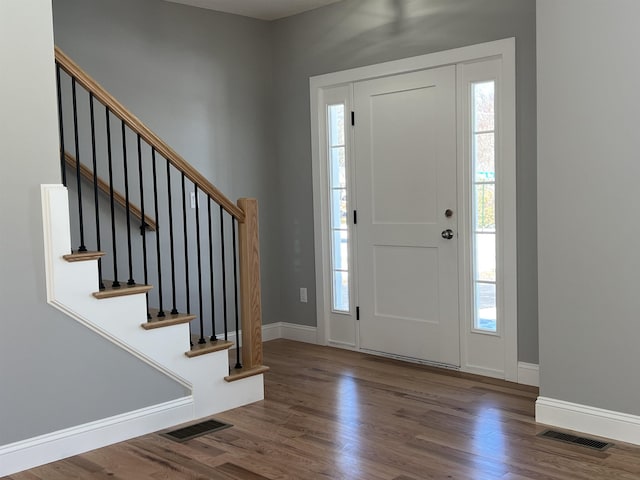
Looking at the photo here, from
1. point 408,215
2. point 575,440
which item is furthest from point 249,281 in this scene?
point 575,440

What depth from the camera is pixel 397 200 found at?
4.82 m

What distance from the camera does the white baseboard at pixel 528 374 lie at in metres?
4.15

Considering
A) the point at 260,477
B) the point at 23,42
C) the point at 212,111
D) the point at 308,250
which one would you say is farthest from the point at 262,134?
the point at 260,477

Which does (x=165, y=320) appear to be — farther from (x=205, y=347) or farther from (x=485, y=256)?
(x=485, y=256)

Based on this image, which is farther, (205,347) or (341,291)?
(341,291)

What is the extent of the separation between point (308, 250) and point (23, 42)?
2857 millimetres

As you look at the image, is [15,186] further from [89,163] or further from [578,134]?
[578,134]

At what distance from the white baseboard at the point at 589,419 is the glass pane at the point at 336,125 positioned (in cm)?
247

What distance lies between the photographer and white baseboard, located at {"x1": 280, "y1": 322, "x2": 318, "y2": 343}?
5.50 m

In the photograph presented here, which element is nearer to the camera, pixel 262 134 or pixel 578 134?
pixel 578 134

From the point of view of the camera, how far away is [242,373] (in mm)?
3912

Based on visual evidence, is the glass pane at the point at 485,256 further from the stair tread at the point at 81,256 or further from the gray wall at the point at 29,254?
the gray wall at the point at 29,254

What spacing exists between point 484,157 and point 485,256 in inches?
24.0

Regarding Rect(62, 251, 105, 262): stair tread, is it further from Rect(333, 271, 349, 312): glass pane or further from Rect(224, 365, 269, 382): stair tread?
Rect(333, 271, 349, 312): glass pane
